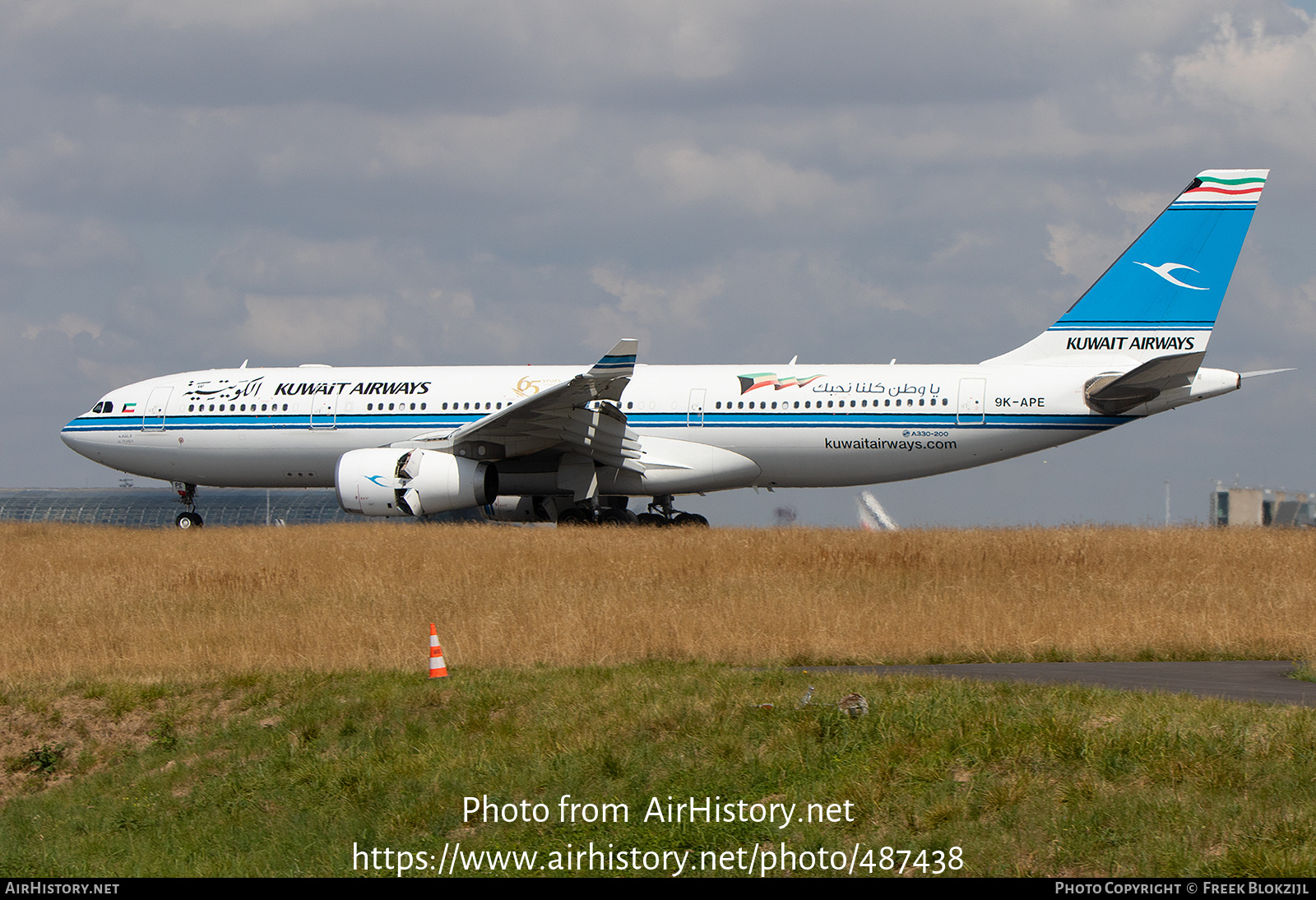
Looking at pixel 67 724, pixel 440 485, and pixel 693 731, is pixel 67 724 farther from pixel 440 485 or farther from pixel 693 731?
pixel 440 485

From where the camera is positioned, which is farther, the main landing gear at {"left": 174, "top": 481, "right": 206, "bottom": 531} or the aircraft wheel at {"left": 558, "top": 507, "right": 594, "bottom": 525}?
the main landing gear at {"left": 174, "top": 481, "right": 206, "bottom": 531}

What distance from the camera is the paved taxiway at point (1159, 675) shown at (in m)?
10.7

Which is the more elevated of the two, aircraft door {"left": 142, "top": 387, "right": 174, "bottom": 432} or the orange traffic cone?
aircraft door {"left": 142, "top": 387, "right": 174, "bottom": 432}

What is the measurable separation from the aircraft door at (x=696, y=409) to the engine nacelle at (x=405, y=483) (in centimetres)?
482

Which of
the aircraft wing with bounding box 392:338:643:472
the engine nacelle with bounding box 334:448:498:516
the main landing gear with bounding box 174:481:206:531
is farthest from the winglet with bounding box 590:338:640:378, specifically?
the main landing gear with bounding box 174:481:206:531

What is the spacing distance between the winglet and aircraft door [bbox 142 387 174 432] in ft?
41.8

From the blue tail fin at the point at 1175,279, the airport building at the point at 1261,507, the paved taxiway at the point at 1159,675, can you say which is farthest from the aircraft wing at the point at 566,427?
the airport building at the point at 1261,507

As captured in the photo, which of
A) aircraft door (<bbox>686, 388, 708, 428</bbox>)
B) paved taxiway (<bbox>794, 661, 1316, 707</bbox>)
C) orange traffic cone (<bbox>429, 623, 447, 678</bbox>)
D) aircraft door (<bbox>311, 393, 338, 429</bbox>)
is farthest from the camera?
aircraft door (<bbox>311, 393, 338, 429</bbox>)

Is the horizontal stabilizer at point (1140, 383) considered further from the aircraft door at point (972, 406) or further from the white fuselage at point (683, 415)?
the aircraft door at point (972, 406)

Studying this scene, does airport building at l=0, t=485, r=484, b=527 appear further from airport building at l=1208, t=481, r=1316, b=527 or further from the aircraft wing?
airport building at l=1208, t=481, r=1316, b=527

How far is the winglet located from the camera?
23.4 meters

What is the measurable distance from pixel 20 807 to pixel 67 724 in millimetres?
1372

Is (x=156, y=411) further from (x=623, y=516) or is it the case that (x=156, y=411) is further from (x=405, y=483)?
(x=623, y=516)
